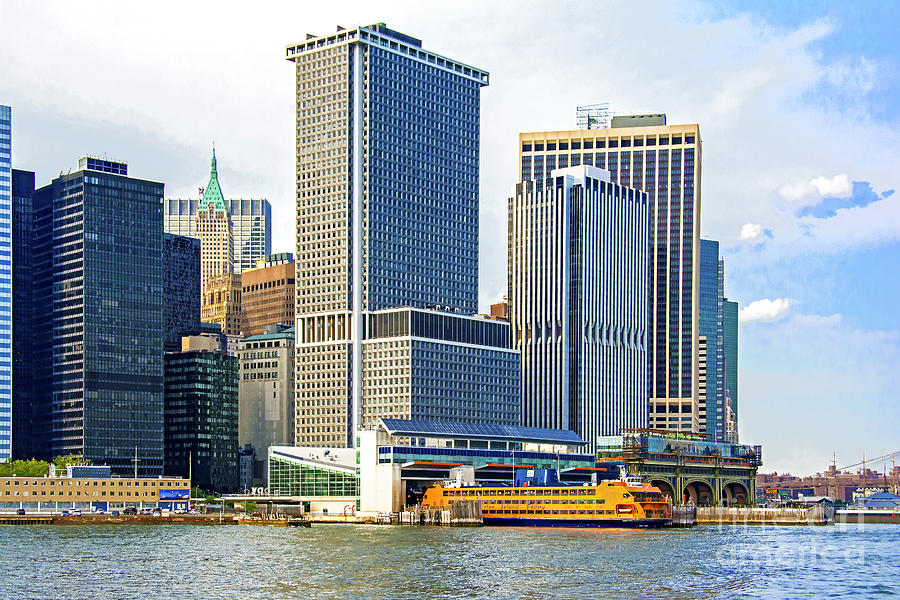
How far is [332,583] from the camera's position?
15188 cm

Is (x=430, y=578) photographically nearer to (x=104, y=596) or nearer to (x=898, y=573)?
(x=104, y=596)

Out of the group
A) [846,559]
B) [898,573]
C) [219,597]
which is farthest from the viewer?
[846,559]

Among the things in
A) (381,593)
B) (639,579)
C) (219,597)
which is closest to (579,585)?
(639,579)

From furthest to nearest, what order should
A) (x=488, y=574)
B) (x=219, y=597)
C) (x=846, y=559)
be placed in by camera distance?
(x=846, y=559) → (x=488, y=574) → (x=219, y=597)

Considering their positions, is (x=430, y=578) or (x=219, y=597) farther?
(x=430, y=578)

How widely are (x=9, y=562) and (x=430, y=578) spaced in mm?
58690

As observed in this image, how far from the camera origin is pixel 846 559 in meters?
199

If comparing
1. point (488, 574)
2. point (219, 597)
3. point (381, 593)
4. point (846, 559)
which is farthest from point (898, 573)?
point (219, 597)

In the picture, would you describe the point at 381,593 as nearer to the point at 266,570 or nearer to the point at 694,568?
the point at 266,570

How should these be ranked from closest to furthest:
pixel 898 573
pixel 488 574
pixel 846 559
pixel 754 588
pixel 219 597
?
pixel 219 597 < pixel 754 588 < pixel 488 574 < pixel 898 573 < pixel 846 559

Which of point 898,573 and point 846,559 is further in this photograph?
point 846,559

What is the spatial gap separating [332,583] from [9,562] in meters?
52.3

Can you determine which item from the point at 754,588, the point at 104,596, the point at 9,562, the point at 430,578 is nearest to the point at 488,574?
the point at 430,578

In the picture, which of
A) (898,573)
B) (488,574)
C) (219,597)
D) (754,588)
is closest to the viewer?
(219,597)
